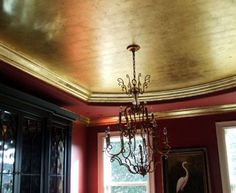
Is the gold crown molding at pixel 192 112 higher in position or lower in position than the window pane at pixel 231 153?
higher

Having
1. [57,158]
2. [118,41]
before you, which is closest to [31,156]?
[57,158]

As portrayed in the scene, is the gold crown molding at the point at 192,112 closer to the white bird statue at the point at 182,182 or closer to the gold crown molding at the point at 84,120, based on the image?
the gold crown molding at the point at 84,120

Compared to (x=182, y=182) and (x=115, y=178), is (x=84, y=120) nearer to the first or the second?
(x=115, y=178)

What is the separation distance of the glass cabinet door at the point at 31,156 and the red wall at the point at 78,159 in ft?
4.94

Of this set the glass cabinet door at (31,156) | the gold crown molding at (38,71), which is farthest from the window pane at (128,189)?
the glass cabinet door at (31,156)

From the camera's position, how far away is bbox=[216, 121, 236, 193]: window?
5.02 metres

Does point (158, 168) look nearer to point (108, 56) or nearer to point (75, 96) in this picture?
point (75, 96)

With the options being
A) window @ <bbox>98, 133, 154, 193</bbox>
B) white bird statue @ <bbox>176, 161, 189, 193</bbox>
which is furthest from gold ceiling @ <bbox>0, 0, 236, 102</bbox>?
window @ <bbox>98, 133, 154, 193</bbox>

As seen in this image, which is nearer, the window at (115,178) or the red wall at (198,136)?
the red wall at (198,136)

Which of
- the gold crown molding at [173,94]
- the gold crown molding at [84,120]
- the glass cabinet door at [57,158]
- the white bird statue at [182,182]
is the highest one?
the gold crown molding at [173,94]

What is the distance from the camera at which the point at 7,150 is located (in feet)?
11.6

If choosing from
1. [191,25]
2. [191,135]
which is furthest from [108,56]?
[191,135]

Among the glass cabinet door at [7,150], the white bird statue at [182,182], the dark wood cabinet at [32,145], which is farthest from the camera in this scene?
the white bird statue at [182,182]

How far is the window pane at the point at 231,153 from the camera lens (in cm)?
504
